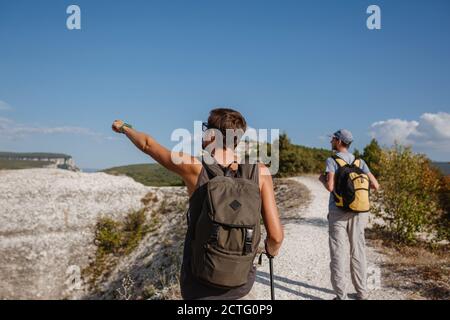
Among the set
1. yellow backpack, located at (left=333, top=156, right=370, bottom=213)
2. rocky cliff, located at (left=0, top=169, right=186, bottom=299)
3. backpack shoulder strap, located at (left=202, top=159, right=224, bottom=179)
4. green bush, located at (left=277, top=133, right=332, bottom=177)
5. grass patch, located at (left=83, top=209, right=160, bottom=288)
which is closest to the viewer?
backpack shoulder strap, located at (left=202, top=159, right=224, bottom=179)

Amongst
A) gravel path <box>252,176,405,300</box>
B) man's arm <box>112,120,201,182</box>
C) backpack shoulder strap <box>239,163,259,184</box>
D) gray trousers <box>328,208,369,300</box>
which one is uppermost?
man's arm <box>112,120,201,182</box>

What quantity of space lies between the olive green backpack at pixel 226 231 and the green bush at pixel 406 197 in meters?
9.05

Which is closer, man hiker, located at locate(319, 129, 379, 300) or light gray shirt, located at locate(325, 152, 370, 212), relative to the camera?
man hiker, located at locate(319, 129, 379, 300)

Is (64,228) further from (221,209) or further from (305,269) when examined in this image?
(221,209)

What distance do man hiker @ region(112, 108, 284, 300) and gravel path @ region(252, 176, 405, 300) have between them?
14.1 ft

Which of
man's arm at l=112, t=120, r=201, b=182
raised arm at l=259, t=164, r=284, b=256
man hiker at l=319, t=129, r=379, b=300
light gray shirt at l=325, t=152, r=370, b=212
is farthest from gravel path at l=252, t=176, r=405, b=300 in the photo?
man's arm at l=112, t=120, r=201, b=182

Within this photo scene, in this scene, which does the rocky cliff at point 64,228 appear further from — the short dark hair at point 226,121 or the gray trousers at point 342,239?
the short dark hair at point 226,121

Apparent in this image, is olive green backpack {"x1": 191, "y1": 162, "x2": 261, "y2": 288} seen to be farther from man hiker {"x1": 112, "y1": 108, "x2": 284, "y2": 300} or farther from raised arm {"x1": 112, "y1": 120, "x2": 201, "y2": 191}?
raised arm {"x1": 112, "y1": 120, "x2": 201, "y2": 191}

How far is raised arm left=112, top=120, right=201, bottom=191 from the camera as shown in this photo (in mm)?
2725

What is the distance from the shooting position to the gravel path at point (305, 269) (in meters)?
6.85

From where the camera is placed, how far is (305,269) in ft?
27.2

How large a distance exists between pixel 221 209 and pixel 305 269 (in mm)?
6385

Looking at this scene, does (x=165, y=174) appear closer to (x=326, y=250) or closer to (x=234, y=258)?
(x=326, y=250)
